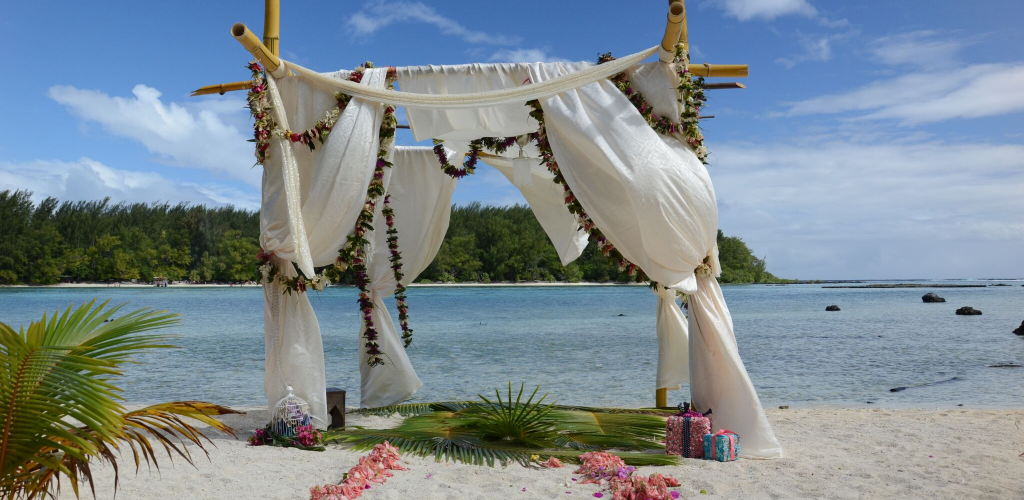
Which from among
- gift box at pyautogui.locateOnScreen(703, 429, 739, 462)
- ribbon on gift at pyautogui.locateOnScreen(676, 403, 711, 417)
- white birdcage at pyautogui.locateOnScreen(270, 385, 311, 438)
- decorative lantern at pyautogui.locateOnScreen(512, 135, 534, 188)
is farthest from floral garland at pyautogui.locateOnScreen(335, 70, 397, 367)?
gift box at pyautogui.locateOnScreen(703, 429, 739, 462)

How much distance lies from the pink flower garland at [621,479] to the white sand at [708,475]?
3.8 inches

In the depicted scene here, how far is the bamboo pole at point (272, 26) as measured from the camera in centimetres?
545

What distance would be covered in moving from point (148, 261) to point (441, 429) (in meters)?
52.2

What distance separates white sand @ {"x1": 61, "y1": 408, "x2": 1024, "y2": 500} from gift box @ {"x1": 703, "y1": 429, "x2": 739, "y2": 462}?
0.07m

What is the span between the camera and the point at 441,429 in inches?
219

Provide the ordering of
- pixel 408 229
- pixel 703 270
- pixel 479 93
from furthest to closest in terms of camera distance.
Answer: pixel 408 229
pixel 479 93
pixel 703 270

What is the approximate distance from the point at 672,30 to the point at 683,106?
52cm

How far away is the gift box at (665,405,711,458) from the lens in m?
4.71

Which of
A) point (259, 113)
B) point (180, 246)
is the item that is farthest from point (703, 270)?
point (180, 246)

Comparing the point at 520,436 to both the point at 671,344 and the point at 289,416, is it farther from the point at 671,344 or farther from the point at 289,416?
the point at 671,344

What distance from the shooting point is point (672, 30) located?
4.88 m

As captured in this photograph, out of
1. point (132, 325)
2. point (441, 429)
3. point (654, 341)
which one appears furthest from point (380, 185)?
point (654, 341)

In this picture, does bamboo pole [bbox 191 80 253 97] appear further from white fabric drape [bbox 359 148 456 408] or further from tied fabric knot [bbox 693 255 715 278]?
tied fabric knot [bbox 693 255 715 278]

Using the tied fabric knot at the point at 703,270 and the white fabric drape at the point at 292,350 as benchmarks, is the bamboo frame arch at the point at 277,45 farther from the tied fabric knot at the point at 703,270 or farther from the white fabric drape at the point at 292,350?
the white fabric drape at the point at 292,350
